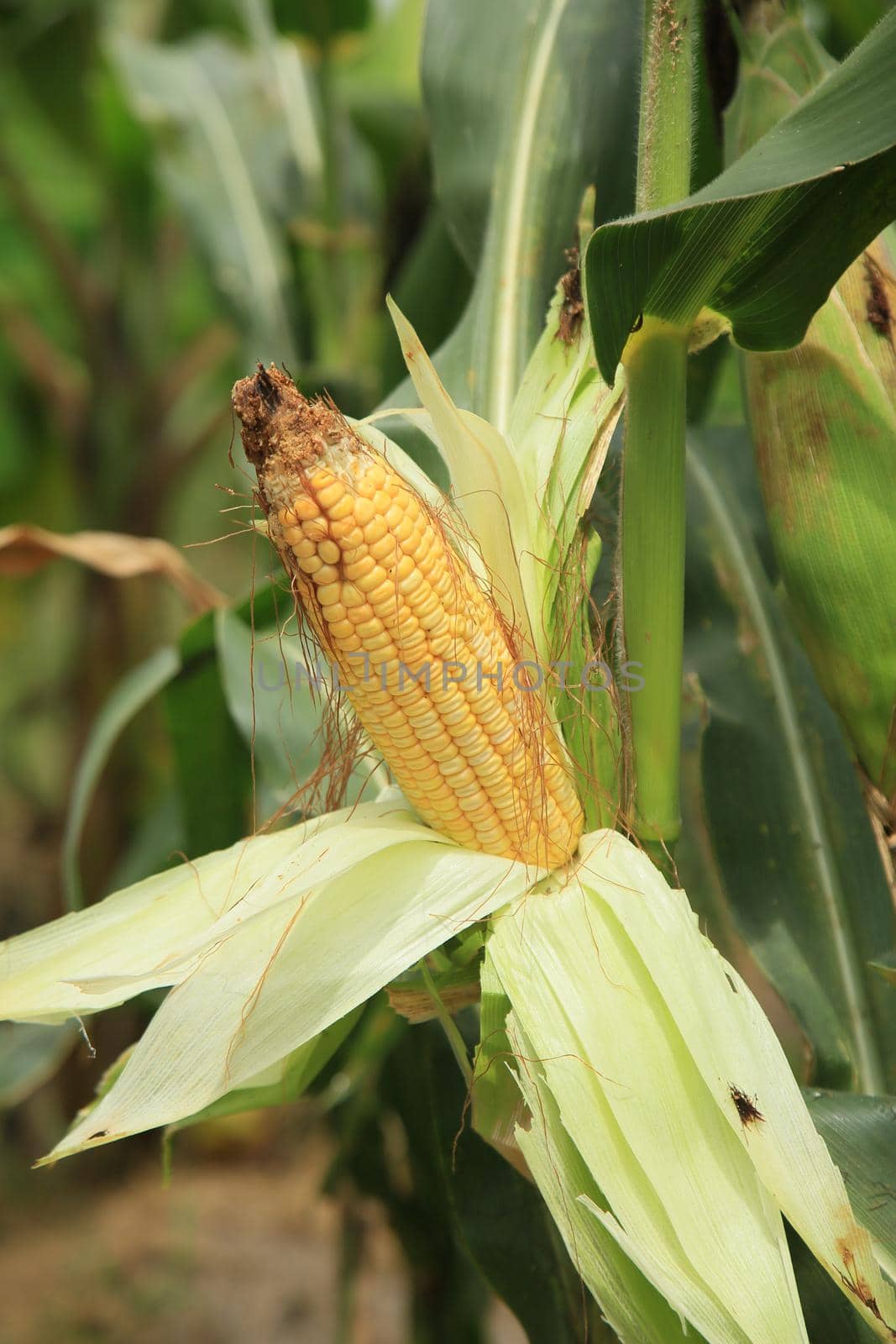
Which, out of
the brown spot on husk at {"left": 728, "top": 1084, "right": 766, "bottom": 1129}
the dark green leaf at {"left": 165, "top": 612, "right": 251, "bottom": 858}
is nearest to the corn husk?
the brown spot on husk at {"left": 728, "top": 1084, "right": 766, "bottom": 1129}

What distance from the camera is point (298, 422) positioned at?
0.41 meters

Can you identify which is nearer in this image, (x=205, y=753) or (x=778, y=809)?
(x=778, y=809)

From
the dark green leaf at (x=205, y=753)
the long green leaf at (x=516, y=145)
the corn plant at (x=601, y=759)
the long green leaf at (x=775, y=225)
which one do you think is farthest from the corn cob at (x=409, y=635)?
the dark green leaf at (x=205, y=753)

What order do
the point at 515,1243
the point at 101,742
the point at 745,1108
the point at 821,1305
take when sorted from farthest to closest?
the point at 101,742, the point at 515,1243, the point at 821,1305, the point at 745,1108

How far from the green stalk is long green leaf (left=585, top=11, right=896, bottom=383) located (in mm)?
22

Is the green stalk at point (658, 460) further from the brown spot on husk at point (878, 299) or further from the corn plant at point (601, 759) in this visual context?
the brown spot on husk at point (878, 299)

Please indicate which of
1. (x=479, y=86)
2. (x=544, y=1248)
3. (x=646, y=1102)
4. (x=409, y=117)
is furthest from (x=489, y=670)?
(x=409, y=117)

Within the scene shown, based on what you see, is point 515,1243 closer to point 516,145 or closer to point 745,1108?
point 745,1108

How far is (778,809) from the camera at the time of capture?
710mm

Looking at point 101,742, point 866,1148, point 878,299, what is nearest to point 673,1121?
point 866,1148

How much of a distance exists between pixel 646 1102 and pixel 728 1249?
0.19ft

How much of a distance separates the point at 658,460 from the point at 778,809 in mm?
337

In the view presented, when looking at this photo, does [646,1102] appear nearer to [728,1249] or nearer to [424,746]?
[728,1249]

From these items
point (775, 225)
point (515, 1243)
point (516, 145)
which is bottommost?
point (515, 1243)
